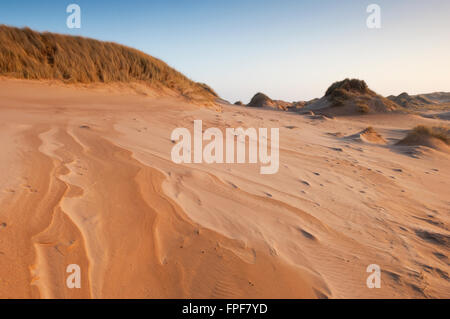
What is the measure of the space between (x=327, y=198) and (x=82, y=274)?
2.17m

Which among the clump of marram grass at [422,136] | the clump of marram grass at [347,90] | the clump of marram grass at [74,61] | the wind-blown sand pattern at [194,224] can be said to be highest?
the clump of marram grass at [347,90]

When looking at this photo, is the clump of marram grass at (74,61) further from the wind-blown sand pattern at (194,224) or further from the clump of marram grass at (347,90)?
the clump of marram grass at (347,90)

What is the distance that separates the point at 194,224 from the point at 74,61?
6.85 m

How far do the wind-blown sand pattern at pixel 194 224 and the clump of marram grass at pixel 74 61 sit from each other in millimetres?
3084

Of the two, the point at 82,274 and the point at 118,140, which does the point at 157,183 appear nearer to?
the point at 82,274

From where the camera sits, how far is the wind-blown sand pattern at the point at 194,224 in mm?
1311

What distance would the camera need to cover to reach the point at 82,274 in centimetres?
125

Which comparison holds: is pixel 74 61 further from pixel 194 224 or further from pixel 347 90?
pixel 347 90

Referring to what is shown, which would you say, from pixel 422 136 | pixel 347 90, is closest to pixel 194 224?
pixel 422 136

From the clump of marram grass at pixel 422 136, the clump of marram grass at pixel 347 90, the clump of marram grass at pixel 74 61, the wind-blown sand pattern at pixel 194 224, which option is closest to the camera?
the wind-blown sand pattern at pixel 194 224

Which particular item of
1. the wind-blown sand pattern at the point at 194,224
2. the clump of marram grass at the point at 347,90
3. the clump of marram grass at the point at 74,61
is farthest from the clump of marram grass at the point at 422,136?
the clump of marram grass at the point at 347,90

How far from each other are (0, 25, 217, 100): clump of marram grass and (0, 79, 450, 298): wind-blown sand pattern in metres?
3.08

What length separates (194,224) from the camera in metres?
1.76

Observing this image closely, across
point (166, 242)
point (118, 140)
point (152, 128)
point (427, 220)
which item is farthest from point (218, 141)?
point (427, 220)
